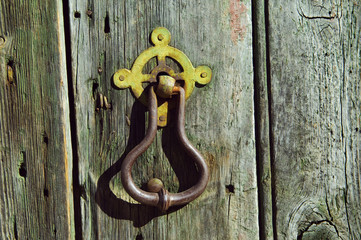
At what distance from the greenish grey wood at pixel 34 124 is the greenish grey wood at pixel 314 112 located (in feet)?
1.54

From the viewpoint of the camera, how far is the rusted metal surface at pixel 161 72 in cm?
81

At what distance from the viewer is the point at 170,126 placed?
2.69 ft

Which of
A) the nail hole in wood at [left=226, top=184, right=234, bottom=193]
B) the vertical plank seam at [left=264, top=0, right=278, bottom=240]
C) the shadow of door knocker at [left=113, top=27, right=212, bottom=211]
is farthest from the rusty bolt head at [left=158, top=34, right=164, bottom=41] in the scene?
the nail hole in wood at [left=226, top=184, right=234, bottom=193]

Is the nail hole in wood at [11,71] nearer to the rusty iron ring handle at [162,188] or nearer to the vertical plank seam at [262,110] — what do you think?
→ the rusty iron ring handle at [162,188]

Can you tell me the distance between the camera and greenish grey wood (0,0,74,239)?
0.80m

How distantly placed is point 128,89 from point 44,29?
220 millimetres

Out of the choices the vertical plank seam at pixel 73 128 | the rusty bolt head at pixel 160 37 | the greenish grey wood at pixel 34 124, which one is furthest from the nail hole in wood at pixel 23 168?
the rusty bolt head at pixel 160 37

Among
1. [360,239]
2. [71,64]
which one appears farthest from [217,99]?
[360,239]

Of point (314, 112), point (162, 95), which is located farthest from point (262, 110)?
point (162, 95)

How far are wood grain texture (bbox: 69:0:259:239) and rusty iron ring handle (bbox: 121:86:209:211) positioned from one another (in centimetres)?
6

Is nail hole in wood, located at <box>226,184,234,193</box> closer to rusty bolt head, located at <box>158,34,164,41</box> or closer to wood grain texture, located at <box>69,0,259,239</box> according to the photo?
wood grain texture, located at <box>69,0,259,239</box>

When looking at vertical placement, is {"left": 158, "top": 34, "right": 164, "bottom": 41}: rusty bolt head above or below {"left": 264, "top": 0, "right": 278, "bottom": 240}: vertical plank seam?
above

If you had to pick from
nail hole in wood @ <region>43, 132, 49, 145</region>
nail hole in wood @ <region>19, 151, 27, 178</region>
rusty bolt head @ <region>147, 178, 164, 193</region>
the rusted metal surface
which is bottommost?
rusty bolt head @ <region>147, 178, 164, 193</region>

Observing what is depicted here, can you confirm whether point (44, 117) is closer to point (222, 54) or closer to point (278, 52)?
point (222, 54)
